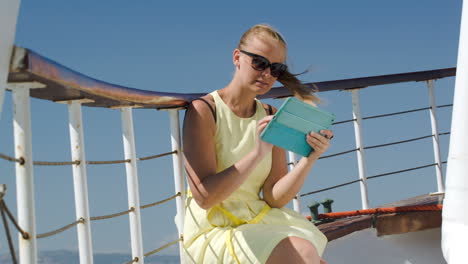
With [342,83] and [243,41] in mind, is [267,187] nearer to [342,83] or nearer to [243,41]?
[243,41]

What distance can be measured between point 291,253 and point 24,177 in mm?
774

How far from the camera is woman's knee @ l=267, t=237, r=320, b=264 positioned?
1.69 m

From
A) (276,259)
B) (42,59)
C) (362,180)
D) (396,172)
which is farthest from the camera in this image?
(396,172)

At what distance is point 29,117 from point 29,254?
1.01 ft

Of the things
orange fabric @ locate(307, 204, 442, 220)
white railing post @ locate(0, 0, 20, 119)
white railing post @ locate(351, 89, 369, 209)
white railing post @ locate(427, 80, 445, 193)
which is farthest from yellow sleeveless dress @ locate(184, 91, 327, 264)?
white railing post @ locate(427, 80, 445, 193)

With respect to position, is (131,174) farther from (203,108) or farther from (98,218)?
(203,108)

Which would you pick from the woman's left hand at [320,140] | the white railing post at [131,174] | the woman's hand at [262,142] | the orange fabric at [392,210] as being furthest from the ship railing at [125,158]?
the woman's left hand at [320,140]

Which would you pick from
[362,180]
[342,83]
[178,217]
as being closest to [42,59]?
[178,217]

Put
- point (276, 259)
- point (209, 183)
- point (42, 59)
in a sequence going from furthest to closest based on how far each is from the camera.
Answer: point (209, 183) < point (276, 259) < point (42, 59)

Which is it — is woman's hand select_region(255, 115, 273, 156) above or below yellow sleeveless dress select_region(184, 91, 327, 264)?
above

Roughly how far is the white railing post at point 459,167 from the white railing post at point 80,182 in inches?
43.6

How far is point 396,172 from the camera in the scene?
3.73 meters

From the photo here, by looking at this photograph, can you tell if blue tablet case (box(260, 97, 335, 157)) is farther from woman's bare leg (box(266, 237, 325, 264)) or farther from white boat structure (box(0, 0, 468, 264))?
white boat structure (box(0, 0, 468, 264))

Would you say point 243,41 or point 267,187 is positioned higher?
point 243,41
